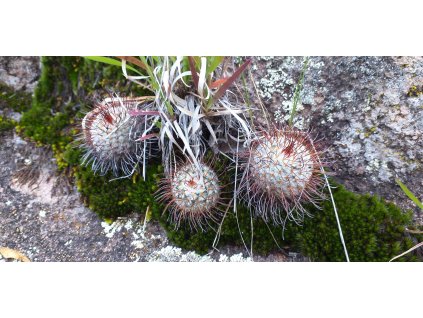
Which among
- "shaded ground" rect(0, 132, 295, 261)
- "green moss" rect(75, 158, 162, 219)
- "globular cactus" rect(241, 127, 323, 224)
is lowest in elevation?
"shaded ground" rect(0, 132, 295, 261)

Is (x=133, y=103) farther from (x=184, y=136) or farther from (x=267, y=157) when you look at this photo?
(x=267, y=157)

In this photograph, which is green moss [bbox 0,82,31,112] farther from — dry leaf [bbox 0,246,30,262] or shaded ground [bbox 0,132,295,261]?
dry leaf [bbox 0,246,30,262]

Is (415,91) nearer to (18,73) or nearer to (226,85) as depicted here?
(226,85)

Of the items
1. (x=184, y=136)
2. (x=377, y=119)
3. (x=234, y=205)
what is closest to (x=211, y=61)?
(x=184, y=136)

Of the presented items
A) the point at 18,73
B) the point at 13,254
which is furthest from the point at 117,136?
the point at 18,73

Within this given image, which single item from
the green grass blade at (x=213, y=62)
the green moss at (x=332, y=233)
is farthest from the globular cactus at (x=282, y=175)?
the green grass blade at (x=213, y=62)

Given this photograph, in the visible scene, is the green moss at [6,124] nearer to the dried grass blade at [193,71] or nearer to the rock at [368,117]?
the dried grass blade at [193,71]

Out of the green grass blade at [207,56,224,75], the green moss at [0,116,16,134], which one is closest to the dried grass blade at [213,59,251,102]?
the green grass blade at [207,56,224,75]
